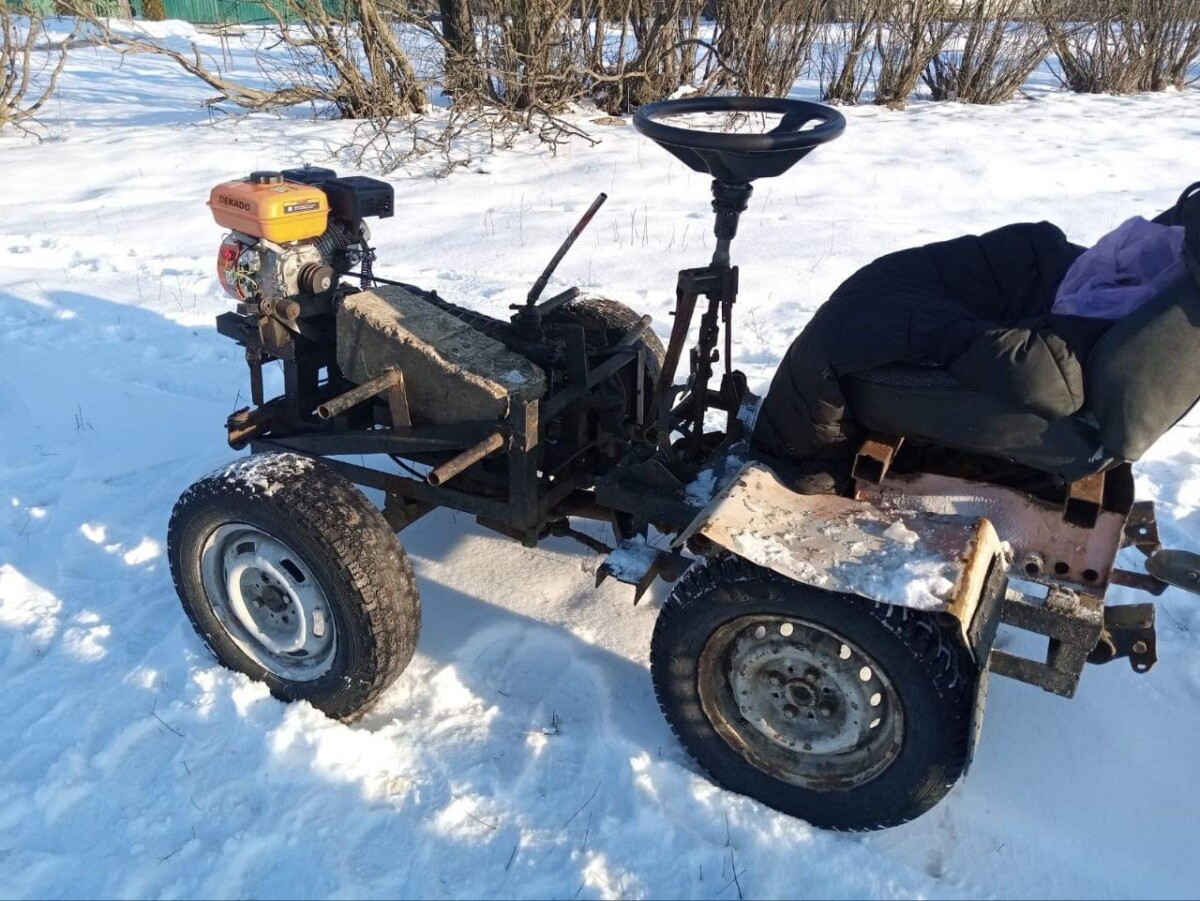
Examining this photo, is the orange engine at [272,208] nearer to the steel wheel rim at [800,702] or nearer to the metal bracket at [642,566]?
the metal bracket at [642,566]

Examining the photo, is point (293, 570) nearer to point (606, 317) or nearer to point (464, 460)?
point (464, 460)

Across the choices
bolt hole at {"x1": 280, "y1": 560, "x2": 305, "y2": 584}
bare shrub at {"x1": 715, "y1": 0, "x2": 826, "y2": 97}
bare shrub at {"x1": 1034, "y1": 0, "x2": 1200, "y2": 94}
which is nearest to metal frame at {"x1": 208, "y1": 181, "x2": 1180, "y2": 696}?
bolt hole at {"x1": 280, "y1": 560, "x2": 305, "y2": 584}

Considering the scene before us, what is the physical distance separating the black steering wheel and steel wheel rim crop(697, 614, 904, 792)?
112 cm

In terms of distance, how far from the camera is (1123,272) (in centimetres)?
210

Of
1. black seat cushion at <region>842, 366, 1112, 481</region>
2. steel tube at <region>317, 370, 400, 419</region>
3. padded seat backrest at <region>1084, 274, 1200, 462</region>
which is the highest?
padded seat backrest at <region>1084, 274, 1200, 462</region>

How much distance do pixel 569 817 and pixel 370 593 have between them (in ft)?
2.56

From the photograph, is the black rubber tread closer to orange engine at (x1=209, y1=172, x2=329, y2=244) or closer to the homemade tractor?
the homemade tractor

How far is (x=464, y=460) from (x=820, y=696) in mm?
1065

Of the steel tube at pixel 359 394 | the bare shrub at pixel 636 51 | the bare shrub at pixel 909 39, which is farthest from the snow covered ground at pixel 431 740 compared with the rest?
the bare shrub at pixel 909 39

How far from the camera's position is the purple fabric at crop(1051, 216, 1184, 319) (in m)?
1.98

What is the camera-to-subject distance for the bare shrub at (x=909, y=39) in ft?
34.5

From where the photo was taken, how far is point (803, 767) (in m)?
2.36

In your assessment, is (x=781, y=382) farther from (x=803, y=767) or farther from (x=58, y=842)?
(x=58, y=842)

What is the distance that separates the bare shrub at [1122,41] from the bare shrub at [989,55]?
269 millimetres
